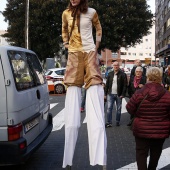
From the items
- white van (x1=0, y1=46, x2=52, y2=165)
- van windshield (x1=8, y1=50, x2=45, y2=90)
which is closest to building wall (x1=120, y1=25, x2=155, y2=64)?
van windshield (x1=8, y1=50, x2=45, y2=90)

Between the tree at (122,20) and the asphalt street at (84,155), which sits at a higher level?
the tree at (122,20)

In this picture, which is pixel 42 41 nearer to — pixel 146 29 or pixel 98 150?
pixel 146 29

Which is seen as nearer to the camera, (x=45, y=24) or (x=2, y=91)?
(x=2, y=91)

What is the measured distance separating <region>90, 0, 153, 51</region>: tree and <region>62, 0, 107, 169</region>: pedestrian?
25.2 metres

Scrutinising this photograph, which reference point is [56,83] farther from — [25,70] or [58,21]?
[25,70]

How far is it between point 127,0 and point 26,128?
1118 inches

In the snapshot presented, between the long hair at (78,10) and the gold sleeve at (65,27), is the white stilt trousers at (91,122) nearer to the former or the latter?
the gold sleeve at (65,27)

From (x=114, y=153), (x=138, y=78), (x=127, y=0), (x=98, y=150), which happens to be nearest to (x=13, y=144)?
(x=98, y=150)

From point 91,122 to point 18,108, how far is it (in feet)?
2.97

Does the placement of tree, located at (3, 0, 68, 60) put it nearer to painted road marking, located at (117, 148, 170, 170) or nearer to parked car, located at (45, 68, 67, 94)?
parked car, located at (45, 68, 67, 94)

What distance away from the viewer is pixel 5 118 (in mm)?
3699

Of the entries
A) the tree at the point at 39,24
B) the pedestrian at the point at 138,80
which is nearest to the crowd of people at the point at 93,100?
the pedestrian at the point at 138,80

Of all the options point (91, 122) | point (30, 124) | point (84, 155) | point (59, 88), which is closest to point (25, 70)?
point (30, 124)

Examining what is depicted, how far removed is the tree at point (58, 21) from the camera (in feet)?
95.2
